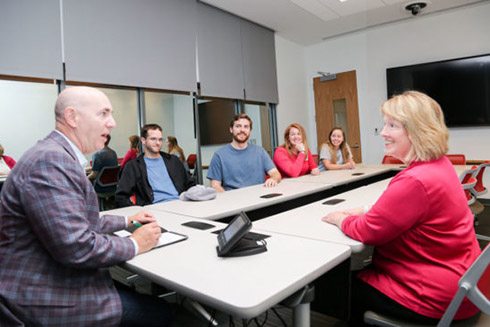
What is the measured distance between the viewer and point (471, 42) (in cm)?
525

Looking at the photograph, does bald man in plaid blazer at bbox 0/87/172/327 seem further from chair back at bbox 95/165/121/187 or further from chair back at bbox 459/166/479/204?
chair back at bbox 95/165/121/187

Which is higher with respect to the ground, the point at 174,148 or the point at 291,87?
the point at 291,87

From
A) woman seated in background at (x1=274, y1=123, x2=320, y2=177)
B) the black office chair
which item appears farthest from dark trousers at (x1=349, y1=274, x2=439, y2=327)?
the black office chair

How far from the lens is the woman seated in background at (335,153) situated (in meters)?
4.36

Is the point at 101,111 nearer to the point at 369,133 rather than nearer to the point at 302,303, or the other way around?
the point at 302,303

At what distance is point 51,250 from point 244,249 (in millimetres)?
615

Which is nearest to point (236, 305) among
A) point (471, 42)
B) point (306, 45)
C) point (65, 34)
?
point (65, 34)

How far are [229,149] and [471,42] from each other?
15.0ft

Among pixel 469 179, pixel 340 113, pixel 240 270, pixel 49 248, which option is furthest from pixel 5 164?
pixel 340 113

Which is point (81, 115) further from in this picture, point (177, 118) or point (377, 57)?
point (377, 57)

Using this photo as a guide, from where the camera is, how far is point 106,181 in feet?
14.9

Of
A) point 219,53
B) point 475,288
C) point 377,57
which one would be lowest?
point 475,288

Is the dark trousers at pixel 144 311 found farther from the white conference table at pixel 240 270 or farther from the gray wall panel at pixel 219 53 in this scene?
the gray wall panel at pixel 219 53

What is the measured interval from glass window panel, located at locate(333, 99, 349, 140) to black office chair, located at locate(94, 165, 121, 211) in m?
4.30
